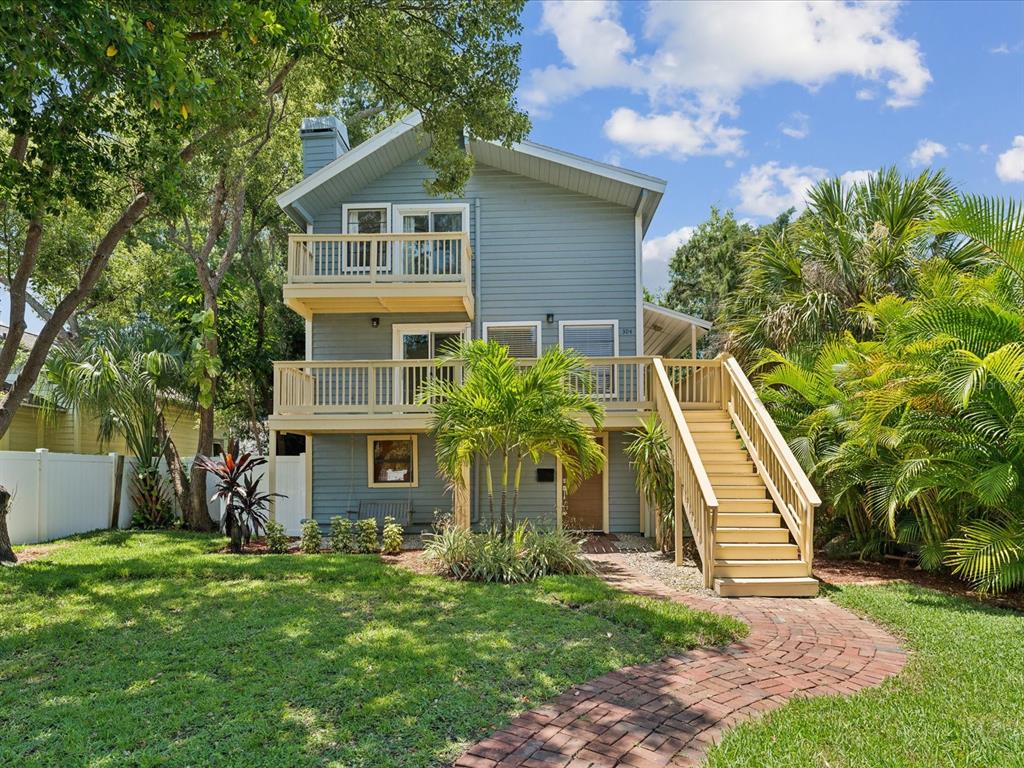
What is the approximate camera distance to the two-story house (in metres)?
12.5

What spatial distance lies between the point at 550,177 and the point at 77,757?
12.6 metres

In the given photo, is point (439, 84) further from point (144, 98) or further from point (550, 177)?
point (144, 98)

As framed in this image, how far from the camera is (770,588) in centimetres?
779

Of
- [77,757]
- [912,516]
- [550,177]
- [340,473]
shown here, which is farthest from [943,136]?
[77,757]

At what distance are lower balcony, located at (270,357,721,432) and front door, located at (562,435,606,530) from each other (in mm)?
1679

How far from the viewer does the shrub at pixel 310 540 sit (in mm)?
10828

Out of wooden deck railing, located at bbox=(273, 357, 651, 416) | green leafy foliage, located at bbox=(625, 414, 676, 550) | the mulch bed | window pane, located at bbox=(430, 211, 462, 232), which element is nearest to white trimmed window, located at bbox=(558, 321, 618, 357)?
wooden deck railing, located at bbox=(273, 357, 651, 416)

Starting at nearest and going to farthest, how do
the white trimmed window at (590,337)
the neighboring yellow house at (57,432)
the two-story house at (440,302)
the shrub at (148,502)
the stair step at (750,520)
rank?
the stair step at (750,520)
the two-story house at (440,302)
the white trimmed window at (590,337)
the shrub at (148,502)
the neighboring yellow house at (57,432)

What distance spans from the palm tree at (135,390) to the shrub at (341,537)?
18.2 ft

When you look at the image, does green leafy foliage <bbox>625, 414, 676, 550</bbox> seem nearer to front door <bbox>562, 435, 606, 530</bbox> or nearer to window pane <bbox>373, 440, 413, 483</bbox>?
front door <bbox>562, 435, 606, 530</bbox>

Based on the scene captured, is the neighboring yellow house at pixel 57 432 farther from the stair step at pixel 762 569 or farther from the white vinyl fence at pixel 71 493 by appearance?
the stair step at pixel 762 569

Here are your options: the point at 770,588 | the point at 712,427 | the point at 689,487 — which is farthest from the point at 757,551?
the point at 712,427

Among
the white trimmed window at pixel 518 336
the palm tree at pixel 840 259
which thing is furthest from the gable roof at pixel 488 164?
the white trimmed window at pixel 518 336

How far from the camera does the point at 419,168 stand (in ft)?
46.8
